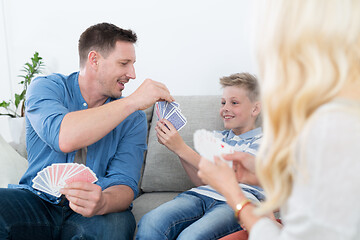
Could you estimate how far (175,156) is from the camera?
99.3 inches

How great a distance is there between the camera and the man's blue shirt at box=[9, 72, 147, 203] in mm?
1911

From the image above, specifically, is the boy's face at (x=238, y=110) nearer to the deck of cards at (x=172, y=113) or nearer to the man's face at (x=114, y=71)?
the deck of cards at (x=172, y=113)

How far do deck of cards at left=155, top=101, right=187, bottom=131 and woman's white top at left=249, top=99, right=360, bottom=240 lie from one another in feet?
4.26

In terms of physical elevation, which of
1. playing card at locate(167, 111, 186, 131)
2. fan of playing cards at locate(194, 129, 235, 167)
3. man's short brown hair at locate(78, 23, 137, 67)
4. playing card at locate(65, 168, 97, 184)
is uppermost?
man's short brown hair at locate(78, 23, 137, 67)

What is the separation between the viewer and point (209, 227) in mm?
1794

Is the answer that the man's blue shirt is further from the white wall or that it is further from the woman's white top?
the woman's white top

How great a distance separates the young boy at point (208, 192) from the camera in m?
1.85

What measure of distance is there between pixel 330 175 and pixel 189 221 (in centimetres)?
127

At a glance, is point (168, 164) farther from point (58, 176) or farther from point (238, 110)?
point (58, 176)

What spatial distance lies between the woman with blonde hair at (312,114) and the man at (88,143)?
3.37 ft

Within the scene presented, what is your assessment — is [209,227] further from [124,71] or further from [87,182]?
[124,71]

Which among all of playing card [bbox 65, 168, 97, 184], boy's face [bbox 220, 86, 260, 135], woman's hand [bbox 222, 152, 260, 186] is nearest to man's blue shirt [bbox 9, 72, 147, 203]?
playing card [bbox 65, 168, 97, 184]

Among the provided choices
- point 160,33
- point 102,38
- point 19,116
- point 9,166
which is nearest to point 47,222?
point 9,166

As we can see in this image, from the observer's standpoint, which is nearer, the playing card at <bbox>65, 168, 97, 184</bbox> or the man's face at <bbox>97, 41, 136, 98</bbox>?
the playing card at <bbox>65, 168, 97, 184</bbox>
